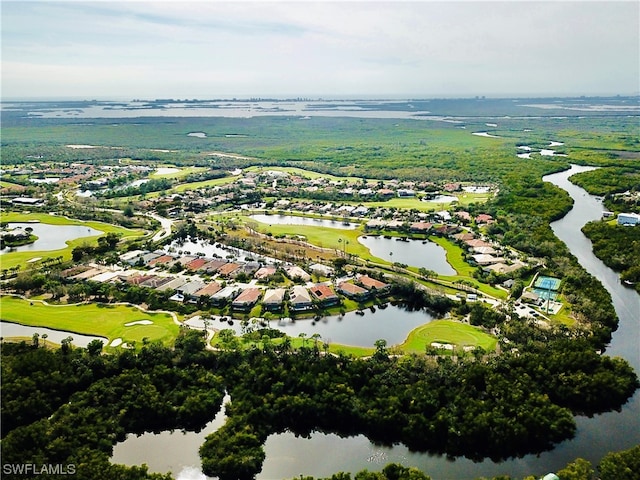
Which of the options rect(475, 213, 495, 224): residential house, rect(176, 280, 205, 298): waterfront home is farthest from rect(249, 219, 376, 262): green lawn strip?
rect(475, 213, 495, 224): residential house

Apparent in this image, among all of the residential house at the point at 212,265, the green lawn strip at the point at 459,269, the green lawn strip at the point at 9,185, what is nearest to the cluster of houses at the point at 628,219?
the green lawn strip at the point at 459,269

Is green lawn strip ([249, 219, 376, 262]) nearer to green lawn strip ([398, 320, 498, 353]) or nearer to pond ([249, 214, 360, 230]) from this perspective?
pond ([249, 214, 360, 230])

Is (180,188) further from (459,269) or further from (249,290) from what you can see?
(459,269)

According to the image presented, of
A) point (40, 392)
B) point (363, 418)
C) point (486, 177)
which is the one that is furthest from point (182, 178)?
point (363, 418)

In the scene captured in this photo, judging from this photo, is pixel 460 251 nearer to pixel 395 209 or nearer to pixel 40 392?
pixel 395 209

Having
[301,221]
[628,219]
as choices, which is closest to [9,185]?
[301,221]
